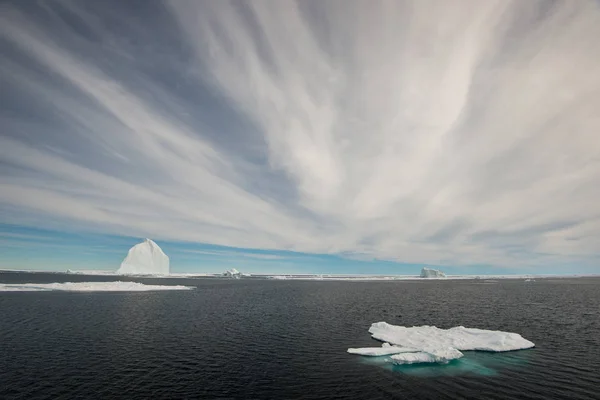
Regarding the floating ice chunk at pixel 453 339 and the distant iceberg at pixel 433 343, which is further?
the floating ice chunk at pixel 453 339

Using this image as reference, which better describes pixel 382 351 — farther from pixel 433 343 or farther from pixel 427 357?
pixel 433 343

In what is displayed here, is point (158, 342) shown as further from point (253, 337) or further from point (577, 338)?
point (577, 338)

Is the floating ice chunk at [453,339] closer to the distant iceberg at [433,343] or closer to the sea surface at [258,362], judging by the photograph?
the distant iceberg at [433,343]

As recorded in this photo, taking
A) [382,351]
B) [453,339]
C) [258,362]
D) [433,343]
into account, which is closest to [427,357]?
[382,351]

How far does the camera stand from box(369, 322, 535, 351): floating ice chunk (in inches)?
1291

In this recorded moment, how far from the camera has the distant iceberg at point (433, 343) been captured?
29.0 meters

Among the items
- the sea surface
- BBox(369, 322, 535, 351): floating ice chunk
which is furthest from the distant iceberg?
the sea surface

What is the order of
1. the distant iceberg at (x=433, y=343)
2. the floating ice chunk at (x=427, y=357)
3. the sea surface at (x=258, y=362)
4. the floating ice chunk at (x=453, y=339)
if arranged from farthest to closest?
the floating ice chunk at (x=453, y=339) → the distant iceberg at (x=433, y=343) → the floating ice chunk at (x=427, y=357) → the sea surface at (x=258, y=362)

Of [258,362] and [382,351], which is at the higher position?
[382,351]

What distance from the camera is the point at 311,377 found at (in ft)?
84.0

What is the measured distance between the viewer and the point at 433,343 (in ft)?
107

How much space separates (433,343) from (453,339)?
4113mm

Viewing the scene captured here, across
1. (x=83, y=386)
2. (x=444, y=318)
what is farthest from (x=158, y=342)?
(x=444, y=318)

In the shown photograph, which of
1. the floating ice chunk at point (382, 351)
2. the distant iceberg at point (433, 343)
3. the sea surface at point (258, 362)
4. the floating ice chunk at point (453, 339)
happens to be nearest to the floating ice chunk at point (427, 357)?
the distant iceberg at point (433, 343)
